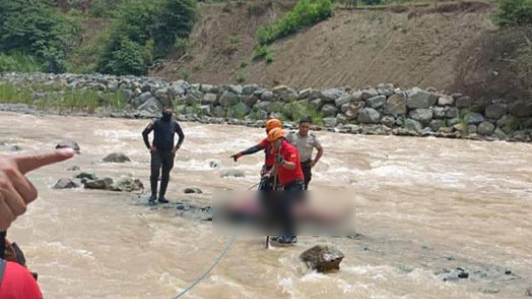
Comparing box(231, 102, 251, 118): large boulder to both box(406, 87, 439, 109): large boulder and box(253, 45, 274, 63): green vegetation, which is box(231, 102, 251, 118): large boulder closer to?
box(406, 87, 439, 109): large boulder

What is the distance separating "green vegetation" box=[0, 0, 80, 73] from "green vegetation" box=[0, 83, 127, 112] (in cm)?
1765

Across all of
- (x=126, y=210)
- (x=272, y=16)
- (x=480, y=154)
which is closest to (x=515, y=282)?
(x=126, y=210)

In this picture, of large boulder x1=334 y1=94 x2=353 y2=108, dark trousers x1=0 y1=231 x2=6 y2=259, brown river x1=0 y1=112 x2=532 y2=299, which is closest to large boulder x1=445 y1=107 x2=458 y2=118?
large boulder x1=334 y1=94 x2=353 y2=108

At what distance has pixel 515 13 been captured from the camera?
31391mm

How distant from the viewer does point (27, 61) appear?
52.8 m

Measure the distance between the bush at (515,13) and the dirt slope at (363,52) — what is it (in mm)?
3468

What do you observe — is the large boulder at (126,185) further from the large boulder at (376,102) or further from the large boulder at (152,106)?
the large boulder at (152,106)

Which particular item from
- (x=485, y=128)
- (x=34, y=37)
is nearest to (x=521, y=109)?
(x=485, y=128)

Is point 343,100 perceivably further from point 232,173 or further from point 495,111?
point 232,173

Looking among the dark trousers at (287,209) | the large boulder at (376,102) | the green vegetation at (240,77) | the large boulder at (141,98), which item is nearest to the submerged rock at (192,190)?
the dark trousers at (287,209)

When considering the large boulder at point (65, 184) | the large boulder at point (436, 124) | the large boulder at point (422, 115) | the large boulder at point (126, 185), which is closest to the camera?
the large boulder at point (65, 184)

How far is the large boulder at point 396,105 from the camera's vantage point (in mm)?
28314

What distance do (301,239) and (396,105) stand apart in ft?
64.0

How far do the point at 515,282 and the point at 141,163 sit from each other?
11.1 metres
